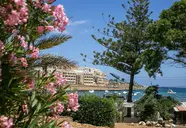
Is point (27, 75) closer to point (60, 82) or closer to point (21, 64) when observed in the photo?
point (21, 64)

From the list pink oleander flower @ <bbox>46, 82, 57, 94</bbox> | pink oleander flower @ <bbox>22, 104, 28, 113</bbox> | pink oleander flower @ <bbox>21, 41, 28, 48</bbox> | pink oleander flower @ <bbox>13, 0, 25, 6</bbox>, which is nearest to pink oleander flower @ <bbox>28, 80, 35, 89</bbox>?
pink oleander flower @ <bbox>22, 104, 28, 113</bbox>

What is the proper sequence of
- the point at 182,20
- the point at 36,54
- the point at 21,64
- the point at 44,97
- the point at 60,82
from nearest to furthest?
the point at 21,64, the point at 36,54, the point at 44,97, the point at 60,82, the point at 182,20

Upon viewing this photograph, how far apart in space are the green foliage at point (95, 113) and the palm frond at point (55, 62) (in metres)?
5.49

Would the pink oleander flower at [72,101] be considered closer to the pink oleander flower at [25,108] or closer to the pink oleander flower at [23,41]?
the pink oleander flower at [25,108]

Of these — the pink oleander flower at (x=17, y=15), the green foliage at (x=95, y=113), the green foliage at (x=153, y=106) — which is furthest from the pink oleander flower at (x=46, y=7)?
the green foliage at (x=153, y=106)

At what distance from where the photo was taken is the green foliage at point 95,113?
12.5 metres

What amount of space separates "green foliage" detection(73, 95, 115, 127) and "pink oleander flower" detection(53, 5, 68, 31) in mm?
9409

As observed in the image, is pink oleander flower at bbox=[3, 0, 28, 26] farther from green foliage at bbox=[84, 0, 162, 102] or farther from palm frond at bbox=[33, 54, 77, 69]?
green foliage at bbox=[84, 0, 162, 102]

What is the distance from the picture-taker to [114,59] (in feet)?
92.9

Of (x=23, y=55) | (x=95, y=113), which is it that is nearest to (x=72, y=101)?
(x=23, y=55)

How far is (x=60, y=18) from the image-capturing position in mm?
3244

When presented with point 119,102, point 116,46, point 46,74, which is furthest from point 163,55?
point 46,74

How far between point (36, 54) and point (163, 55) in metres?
18.7

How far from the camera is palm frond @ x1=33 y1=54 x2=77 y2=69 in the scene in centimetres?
699
